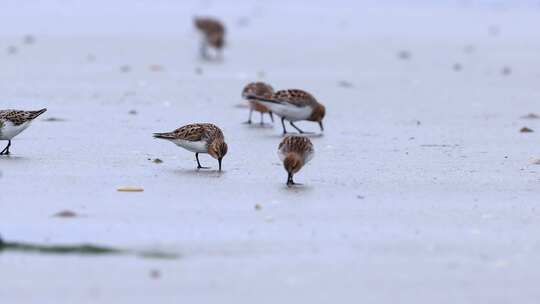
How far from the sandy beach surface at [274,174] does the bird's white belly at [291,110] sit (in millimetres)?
252

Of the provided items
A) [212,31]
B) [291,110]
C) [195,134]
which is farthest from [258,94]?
[212,31]

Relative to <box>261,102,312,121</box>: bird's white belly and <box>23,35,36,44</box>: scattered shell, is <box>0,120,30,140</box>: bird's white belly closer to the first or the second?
<box>261,102,312,121</box>: bird's white belly

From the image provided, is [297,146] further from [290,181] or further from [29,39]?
[29,39]

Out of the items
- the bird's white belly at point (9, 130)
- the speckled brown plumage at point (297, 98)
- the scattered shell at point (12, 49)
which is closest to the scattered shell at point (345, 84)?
the speckled brown plumage at point (297, 98)

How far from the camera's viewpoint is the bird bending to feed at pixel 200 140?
9.01m

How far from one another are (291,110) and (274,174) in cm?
276

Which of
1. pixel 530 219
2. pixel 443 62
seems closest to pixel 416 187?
pixel 530 219

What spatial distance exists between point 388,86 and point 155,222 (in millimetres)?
8057

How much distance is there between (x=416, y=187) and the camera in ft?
27.4

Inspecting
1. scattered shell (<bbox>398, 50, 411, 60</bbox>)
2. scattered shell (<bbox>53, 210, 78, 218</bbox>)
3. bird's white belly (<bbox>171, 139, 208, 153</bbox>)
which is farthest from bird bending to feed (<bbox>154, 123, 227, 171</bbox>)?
scattered shell (<bbox>398, 50, 411, 60</bbox>)

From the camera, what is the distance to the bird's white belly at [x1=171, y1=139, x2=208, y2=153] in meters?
9.13

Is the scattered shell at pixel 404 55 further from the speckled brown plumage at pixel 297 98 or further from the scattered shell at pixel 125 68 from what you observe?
the speckled brown plumage at pixel 297 98

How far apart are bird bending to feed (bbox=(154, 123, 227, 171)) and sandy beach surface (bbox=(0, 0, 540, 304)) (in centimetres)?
19

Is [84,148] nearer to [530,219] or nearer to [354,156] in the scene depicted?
[354,156]
